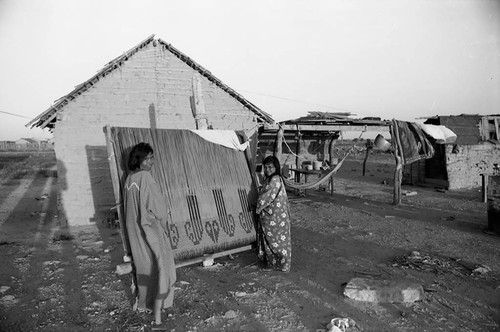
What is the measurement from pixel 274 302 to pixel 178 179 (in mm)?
2079

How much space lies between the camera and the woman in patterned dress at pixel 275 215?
16.4 feet

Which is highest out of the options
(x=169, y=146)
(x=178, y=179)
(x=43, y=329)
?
(x=169, y=146)

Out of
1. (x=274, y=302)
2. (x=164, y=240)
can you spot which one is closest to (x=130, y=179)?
(x=164, y=240)

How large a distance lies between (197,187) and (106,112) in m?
5.06

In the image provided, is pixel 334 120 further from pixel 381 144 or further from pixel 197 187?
pixel 197 187

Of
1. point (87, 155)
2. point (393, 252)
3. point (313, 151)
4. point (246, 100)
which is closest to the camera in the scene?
point (393, 252)

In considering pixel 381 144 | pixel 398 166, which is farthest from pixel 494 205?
pixel 398 166

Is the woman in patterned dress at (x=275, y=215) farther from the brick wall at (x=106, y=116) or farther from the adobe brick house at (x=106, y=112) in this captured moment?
the brick wall at (x=106, y=116)

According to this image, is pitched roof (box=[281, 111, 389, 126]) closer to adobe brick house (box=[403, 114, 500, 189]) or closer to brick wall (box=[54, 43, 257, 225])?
brick wall (box=[54, 43, 257, 225])

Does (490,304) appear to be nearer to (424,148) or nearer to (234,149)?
(234,149)

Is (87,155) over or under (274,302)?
over

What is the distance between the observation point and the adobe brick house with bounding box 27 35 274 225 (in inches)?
331

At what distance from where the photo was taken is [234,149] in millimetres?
5598

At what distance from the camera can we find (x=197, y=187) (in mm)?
4977
